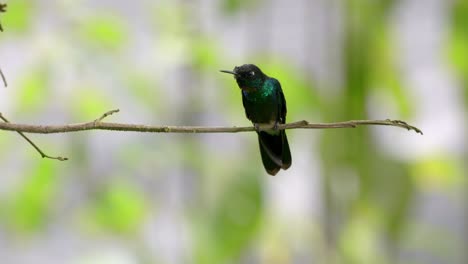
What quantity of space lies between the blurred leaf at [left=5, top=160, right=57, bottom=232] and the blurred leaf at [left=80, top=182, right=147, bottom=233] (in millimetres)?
80

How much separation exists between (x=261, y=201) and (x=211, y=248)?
0.38 feet

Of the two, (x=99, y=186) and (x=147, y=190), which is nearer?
(x=99, y=186)

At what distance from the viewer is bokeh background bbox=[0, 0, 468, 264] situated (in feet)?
4.45

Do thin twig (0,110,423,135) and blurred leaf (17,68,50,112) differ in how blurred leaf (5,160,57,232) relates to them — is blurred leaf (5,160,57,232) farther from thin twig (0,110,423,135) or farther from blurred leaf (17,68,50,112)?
thin twig (0,110,423,135)

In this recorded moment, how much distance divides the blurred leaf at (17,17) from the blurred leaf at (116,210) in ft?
1.03

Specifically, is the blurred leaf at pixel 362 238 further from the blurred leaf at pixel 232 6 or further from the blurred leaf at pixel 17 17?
the blurred leaf at pixel 17 17

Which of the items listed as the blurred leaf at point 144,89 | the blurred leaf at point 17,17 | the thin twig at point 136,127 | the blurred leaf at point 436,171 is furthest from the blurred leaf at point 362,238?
the thin twig at point 136,127

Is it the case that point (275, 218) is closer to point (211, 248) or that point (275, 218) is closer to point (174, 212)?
point (211, 248)

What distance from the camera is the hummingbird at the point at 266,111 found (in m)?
0.60

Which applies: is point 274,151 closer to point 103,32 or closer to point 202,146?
point 103,32

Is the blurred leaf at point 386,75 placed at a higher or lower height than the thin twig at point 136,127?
lower

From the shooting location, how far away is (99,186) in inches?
56.9

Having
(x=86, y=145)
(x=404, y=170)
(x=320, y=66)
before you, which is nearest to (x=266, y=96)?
(x=86, y=145)

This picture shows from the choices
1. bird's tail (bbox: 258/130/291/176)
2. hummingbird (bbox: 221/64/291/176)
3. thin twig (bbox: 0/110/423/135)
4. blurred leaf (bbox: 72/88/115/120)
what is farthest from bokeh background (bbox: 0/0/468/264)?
thin twig (bbox: 0/110/423/135)
